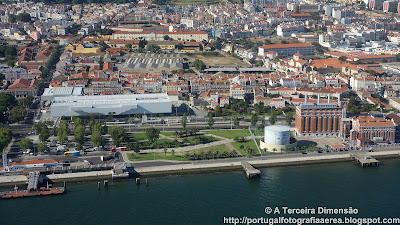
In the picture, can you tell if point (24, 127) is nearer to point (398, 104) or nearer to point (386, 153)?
point (386, 153)

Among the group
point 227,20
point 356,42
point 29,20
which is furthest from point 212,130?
point 29,20

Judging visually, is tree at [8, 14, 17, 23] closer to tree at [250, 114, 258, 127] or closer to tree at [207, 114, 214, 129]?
tree at [207, 114, 214, 129]

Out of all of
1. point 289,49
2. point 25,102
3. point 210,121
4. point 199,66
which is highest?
point 289,49

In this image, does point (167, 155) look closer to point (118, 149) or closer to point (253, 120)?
point (118, 149)

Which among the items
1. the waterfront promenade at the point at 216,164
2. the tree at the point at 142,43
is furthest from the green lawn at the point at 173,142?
the tree at the point at 142,43

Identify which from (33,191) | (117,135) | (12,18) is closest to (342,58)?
(117,135)
